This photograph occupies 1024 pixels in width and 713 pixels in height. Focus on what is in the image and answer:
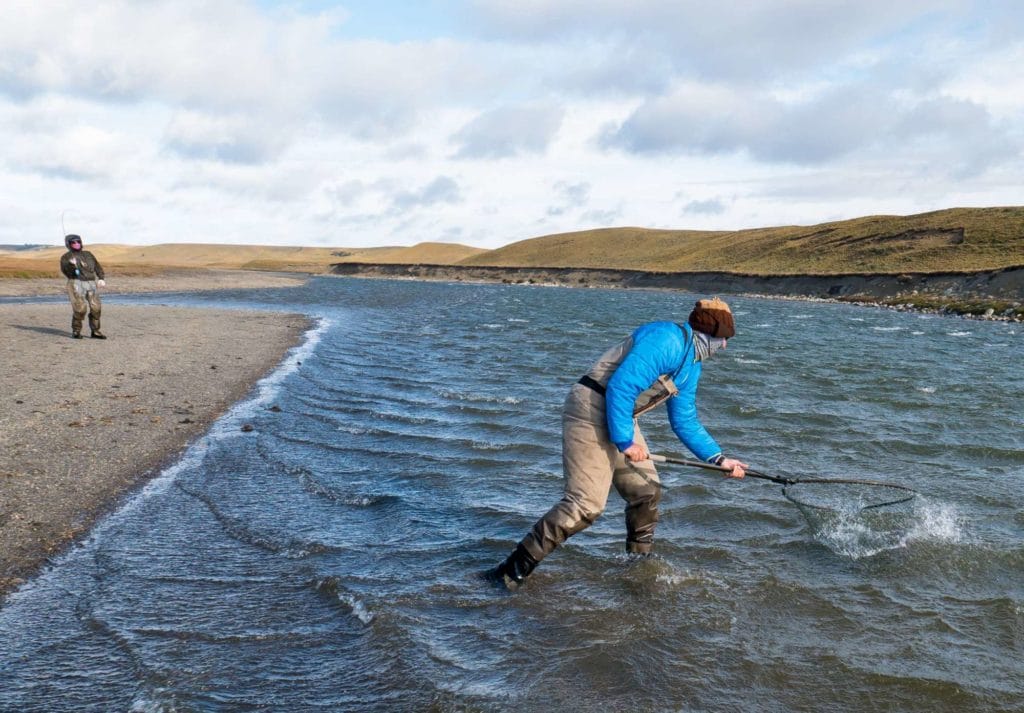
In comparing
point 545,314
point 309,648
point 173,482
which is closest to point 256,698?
point 309,648

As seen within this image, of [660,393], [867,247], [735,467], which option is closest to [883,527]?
[735,467]

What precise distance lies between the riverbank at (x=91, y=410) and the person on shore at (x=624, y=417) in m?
4.29

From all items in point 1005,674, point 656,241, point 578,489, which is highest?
point 656,241

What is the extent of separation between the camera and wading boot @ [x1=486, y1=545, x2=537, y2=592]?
21.9 ft

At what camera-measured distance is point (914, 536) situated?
28.0 feet

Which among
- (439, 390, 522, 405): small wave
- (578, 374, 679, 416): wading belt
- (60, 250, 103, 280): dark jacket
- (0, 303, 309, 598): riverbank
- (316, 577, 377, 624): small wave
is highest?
(60, 250, 103, 280): dark jacket

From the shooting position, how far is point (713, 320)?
6215 millimetres

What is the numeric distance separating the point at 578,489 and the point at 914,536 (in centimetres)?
441

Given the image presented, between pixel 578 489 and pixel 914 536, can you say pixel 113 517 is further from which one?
pixel 914 536

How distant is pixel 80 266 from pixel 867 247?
115 metres

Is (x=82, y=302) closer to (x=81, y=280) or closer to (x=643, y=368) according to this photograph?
(x=81, y=280)

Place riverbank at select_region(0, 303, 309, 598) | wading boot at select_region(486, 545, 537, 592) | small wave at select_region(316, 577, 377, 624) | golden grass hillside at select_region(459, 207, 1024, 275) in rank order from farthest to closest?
golden grass hillside at select_region(459, 207, 1024, 275) < riverbank at select_region(0, 303, 309, 598) < wading boot at select_region(486, 545, 537, 592) < small wave at select_region(316, 577, 377, 624)

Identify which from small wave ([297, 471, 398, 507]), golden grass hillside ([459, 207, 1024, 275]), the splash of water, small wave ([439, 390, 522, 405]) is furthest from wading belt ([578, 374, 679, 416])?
golden grass hillside ([459, 207, 1024, 275])

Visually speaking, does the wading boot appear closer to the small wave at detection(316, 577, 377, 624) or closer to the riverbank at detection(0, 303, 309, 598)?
the small wave at detection(316, 577, 377, 624)
